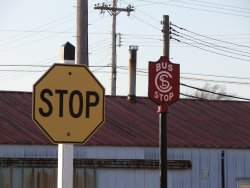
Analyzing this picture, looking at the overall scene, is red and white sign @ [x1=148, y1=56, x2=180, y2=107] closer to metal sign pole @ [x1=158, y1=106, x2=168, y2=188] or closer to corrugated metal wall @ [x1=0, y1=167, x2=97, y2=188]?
metal sign pole @ [x1=158, y1=106, x2=168, y2=188]

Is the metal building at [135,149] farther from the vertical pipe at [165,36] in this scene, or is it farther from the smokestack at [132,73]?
the vertical pipe at [165,36]

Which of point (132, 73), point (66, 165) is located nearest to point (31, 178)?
point (132, 73)

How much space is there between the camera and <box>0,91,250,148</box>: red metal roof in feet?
84.1

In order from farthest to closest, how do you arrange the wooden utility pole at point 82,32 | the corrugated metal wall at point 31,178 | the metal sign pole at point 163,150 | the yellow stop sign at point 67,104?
the wooden utility pole at point 82,32 → the corrugated metal wall at point 31,178 → the metal sign pole at point 163,150 → the yellow stop sign at point 67,104

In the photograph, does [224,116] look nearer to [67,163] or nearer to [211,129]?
[211,129]

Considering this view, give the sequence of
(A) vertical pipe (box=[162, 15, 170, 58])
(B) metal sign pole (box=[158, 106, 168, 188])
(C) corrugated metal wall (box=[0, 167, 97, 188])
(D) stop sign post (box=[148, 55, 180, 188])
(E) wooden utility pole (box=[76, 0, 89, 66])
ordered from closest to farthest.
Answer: (B) metal sign pole (box=[158, 106, 168, 188]) → (D) stop sign post (box=[148, 55, 180, 188]) → (C) corrugated metal wall (box=[0, 167, 97, 188]) → (E) wooden utility pole (box=[76, 0, 89, 66]) → (A) vertical pipe (box=[162, 15, 170, 58])

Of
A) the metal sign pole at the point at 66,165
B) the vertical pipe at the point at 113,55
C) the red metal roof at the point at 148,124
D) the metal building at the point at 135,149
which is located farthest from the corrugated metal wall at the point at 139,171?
the vertical pipe at the point at 113,55

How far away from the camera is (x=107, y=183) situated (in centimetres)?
2567

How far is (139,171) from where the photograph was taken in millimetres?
26469

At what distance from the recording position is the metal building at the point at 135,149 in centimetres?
2420

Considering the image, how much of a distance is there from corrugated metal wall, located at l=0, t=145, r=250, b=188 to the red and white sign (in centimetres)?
933

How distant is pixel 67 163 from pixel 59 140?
0.84 feet

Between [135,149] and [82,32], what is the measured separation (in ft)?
15.6

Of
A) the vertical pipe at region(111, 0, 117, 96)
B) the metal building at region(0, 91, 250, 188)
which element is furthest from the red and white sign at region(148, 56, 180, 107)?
the vertical pipe at region(111, 0, 117, 96)
